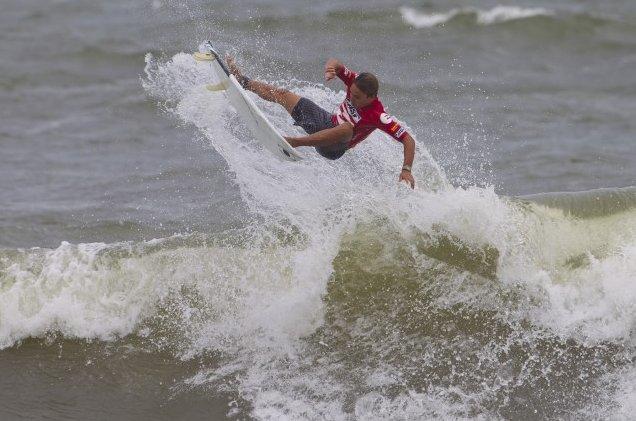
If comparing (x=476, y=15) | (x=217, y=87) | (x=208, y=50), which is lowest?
(x=476, y=15)

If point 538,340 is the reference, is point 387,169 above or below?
above

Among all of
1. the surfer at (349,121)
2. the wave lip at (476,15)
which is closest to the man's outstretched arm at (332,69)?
the surfer at (349,121)

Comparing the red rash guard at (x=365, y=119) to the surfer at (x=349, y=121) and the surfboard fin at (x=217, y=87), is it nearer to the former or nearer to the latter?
the surfer at (x=349, y=121)

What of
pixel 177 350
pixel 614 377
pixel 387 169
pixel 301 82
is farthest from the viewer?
pixel 301 82

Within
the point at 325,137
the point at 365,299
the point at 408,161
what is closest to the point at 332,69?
the point at 325,137

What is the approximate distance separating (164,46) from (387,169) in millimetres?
8777

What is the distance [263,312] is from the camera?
26.5ft

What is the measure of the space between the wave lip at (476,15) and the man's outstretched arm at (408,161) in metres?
10.7

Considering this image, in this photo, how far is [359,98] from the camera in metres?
8.12

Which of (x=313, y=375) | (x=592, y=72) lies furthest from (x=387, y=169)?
(x=592, y=72)

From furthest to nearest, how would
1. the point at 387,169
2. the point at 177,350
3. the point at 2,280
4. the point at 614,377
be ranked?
the point at 387,169
the point at 2,280
the point at 177,350
the point at 614,377

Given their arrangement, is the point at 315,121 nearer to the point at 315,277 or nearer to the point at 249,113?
the point at 249,113

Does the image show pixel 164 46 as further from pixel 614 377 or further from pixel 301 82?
pixel 614 377

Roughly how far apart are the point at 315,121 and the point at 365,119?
1.98 feet
